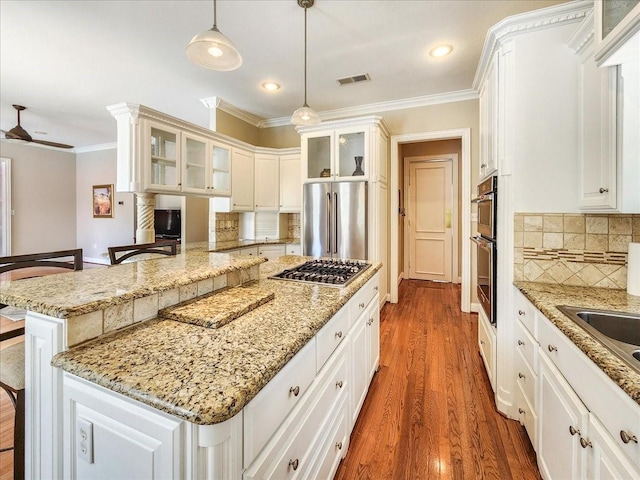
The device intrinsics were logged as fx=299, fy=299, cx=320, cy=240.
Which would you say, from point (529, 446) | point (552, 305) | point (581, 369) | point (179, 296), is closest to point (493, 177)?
point (552, 305)

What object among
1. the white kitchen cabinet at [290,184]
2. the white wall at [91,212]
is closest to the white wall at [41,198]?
the white wall at [91,212]

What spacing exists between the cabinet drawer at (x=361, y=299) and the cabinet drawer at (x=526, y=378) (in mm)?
906

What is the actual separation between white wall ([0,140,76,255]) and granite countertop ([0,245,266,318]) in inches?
276

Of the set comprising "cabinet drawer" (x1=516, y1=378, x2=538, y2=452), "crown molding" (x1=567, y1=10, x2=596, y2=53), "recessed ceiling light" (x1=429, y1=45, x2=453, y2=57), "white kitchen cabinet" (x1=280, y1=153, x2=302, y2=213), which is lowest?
"cabinet drawer" (x1=516, y1=378, x2=538, y2=452)

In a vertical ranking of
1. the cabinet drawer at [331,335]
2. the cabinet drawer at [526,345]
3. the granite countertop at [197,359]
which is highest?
the granite countertop at [197,359]

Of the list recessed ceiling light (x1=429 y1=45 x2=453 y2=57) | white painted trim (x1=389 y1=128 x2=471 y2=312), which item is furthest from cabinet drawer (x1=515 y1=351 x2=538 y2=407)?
recessed ceiling light (x1=429 y1=45 x2=453 y2=57)

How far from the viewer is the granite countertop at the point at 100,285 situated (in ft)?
2.81

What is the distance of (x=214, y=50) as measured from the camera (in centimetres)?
164

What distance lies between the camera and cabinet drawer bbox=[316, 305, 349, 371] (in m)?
1.15

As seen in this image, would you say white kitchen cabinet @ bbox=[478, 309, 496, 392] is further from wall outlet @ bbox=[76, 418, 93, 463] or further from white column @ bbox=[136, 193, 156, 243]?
white column @ bbox=[136, 193, 156, 243]

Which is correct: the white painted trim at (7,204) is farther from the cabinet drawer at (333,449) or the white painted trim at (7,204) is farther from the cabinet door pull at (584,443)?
the cabinet door pull at (584,443)

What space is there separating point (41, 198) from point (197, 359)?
8206mm

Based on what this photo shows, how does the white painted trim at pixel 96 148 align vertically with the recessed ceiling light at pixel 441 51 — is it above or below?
above

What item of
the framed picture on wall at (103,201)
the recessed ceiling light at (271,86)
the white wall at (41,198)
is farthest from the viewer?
the framed picture on wall at (103,201)
